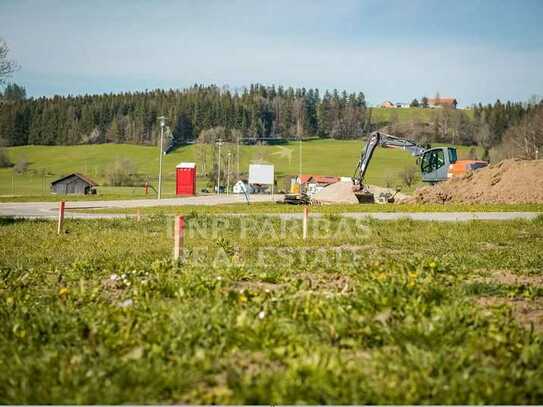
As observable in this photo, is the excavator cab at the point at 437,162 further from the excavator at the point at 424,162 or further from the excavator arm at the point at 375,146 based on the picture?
the excavator arm at the point at 375,146

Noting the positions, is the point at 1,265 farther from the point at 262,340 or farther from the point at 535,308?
the point at 535,308

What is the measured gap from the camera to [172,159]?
132m

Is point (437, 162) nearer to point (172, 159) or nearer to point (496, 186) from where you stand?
point (496, 186)

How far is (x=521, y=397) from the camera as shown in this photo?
3.75 metres

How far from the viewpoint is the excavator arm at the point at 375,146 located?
4194cm

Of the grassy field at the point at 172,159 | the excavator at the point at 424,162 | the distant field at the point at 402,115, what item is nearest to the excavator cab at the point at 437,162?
the excavator at the point at 424,162

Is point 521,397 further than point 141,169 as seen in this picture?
No

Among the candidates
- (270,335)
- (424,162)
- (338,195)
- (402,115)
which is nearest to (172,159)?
(402,115)

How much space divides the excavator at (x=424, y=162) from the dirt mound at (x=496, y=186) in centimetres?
430

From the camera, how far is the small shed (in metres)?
84.4

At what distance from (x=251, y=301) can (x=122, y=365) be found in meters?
2.02

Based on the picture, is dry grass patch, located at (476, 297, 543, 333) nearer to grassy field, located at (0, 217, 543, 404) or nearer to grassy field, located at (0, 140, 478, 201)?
grassy field, located at (0, 217, 543, 404)

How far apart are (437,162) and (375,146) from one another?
5.65m

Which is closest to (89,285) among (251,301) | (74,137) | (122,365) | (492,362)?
(251,301)
